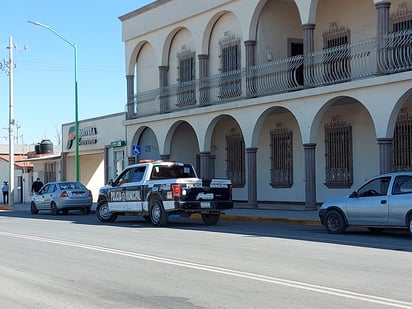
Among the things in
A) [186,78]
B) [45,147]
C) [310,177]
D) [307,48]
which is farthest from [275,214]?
[45,147]

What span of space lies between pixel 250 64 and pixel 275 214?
622cm

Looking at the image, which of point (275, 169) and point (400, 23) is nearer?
point (400, 23)

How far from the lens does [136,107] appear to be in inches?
1334

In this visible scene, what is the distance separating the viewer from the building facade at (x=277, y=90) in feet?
70.2

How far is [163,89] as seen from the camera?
1242 inches

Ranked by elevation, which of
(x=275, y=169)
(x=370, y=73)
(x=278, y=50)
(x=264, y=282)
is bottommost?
(x=264, y=282)

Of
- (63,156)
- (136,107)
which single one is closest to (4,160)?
(63,156)

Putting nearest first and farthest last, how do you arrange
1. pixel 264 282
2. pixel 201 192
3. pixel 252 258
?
pixel 264 282, pixel 252 258, pixel 201 192

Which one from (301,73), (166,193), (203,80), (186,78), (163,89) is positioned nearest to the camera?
(166,193)

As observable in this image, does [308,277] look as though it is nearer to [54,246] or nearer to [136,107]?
[54,246]

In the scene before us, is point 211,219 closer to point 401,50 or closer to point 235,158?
point 401,50

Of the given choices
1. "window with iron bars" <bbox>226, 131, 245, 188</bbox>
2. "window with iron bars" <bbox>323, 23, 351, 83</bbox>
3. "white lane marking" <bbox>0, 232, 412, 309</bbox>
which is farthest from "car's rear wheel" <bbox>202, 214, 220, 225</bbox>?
"window with iron bars" <bbox>226, 131, 245, 188</bbox>

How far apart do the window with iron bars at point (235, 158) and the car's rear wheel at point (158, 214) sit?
947cm

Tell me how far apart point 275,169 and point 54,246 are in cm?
1461
